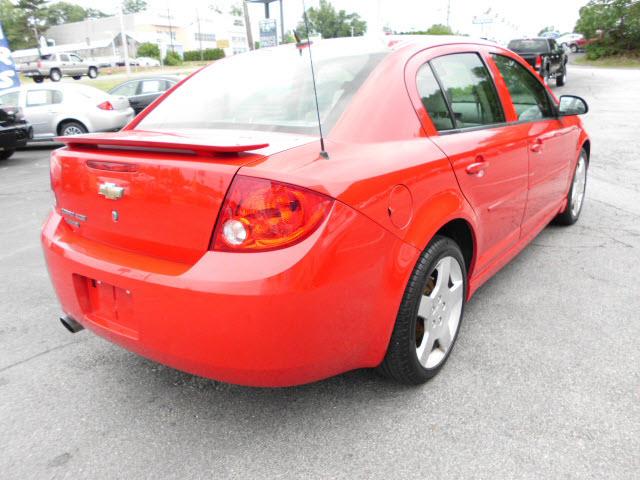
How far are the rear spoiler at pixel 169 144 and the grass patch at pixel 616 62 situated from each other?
119 ft

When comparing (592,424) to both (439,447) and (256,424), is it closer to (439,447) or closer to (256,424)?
(439,447)

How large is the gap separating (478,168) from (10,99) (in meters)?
12.1

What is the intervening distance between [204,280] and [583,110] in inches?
132

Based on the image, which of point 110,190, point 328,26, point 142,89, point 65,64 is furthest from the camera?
point 65,64

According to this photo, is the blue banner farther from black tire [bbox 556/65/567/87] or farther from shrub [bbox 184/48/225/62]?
shrub [bbox 184/48/225/62]

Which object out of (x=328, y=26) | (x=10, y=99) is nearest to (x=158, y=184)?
(x=10, y=99)

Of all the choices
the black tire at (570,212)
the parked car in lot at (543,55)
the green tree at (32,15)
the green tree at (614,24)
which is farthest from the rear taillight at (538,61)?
the green tree at (32,15)

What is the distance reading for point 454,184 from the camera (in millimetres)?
2463

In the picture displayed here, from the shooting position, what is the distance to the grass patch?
32.5 m

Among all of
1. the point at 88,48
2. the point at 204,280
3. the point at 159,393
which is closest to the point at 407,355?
the point at 204,280

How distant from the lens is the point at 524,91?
3584 millimetres

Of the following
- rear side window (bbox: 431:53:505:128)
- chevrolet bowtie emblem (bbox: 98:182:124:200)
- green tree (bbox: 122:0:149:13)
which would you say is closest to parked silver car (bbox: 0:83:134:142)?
rear side window (bbox: 431:53:505:128)

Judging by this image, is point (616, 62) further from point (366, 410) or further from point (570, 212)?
point (366, 410)

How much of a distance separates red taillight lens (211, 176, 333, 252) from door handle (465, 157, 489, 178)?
106cm
